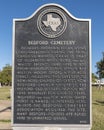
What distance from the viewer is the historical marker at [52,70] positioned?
6859mm

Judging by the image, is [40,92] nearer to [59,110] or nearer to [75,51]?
[59,110]

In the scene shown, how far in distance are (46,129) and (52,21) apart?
7.08ft

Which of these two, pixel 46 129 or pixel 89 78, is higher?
pixel 89 78

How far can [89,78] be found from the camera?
691cm

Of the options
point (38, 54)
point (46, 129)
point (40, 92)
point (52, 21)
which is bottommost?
point (46, 129)

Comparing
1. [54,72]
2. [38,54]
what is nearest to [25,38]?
[38,54]

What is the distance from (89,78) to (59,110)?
2.87 ft

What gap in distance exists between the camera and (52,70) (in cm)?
694

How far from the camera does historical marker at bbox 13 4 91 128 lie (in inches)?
270

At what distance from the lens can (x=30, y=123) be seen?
688 centimetres

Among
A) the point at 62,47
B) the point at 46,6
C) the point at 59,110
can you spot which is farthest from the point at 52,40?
the point at 59,110

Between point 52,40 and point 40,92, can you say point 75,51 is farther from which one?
point 40,92

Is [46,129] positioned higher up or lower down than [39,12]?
lower down

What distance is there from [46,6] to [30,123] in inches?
93.6
